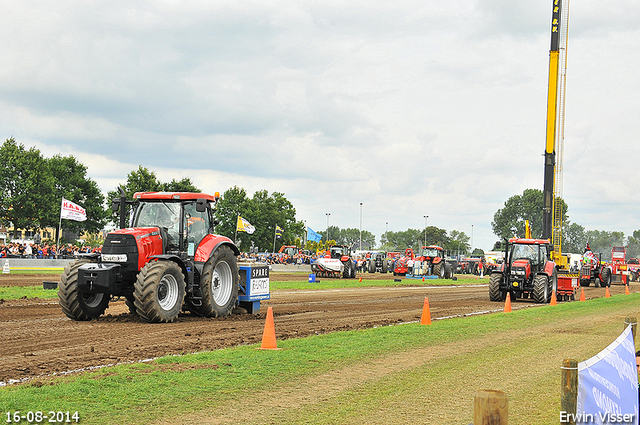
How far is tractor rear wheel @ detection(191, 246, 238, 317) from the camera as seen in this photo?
12828 millimetres

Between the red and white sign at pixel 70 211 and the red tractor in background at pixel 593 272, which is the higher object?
the red and white sign at pixel 70 211

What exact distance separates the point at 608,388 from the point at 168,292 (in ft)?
32.7

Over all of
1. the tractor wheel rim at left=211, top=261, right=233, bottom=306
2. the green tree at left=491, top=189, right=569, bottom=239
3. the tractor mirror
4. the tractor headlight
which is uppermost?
the green tree at left=491, top=189, right=569, bottom=239

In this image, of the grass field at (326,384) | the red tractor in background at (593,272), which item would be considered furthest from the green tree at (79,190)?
the grass field at (326,384)

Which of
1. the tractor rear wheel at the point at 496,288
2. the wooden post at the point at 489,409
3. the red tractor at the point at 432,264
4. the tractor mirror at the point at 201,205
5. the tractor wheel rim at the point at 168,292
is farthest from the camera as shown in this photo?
the red tractor at the point at 432,264

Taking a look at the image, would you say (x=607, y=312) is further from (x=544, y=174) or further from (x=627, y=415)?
(x=627, y=415)

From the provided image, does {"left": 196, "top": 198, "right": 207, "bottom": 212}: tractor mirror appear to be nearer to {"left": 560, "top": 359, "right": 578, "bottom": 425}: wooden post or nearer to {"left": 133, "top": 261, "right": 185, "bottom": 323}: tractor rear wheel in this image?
{"left": 133, "top": 261, "right": 185, "bottom": 323}: tractor rear wheel

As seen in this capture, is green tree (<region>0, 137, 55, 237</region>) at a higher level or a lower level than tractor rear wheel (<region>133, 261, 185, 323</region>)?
higher

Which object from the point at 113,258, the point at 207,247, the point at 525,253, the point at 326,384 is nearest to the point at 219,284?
the point at 207,247

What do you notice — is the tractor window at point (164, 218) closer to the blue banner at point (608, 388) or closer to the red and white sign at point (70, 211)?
the blue banner at point (608, 388)

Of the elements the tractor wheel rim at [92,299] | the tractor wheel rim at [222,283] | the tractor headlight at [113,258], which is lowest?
the tractor wheel rim at [92,299]

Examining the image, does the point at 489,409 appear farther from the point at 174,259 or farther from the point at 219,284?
the point at 219,284

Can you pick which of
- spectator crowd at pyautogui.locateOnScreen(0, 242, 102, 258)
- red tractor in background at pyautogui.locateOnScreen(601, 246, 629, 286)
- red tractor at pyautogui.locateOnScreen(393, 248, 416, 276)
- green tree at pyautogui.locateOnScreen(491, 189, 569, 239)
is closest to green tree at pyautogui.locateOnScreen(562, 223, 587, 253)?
green tree at pyautogui.locateOnScreen(491, 189, 569, 239)

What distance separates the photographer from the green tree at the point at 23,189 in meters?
58.8
